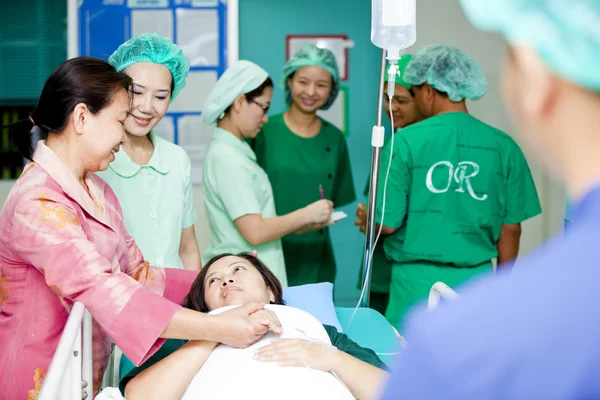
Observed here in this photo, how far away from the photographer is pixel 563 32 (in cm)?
47

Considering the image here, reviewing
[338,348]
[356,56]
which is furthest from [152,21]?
[338,348]

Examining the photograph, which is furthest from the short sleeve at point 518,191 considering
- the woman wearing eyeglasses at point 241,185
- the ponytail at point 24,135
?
the ponytail at point 24,135

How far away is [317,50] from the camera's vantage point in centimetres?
280

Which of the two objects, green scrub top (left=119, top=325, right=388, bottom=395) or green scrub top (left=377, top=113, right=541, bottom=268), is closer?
green scrub top (left=119, top=325, right=388, bottom=395)

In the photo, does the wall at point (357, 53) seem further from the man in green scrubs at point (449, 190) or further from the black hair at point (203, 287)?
the black hair at point (203, 287)

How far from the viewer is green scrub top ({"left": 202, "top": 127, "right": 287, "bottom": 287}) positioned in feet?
7.43

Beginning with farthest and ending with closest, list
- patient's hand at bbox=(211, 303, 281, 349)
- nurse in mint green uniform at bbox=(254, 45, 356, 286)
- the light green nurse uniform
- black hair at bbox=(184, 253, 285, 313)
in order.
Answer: nurse in mint green uniform at bbox=(254, 45, 356, 286) → the light green nurse uniform → black hair at bbox=(184, 253, 285, 313) → patient's hand at bbox=(211, 303, 281, 349)

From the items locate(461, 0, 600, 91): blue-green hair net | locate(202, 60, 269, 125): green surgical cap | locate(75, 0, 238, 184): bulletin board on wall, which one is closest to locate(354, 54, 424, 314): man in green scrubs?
locate(202, 60, 269, 125): green surgical cap

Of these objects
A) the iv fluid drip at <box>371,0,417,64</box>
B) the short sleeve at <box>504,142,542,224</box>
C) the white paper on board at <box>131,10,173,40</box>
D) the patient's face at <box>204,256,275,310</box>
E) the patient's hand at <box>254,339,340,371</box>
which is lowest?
the patient's hand at <box>254,339,340,371</box>

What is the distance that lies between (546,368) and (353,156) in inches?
131

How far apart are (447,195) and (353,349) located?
0.88 meters

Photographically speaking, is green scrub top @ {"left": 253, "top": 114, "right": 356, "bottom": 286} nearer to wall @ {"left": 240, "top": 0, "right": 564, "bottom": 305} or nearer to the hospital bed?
the hospital bed

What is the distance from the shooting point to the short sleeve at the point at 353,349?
1496 millimetres

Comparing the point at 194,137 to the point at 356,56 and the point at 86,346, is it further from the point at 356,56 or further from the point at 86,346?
the point at 86,346
